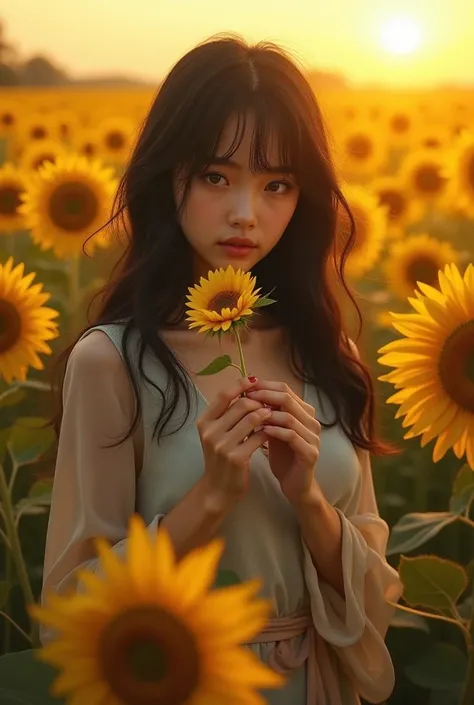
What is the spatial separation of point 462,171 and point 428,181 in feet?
1.50

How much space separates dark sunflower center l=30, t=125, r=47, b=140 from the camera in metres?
7.15

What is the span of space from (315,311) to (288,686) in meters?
0.54

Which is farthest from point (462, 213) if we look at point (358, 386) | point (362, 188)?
point (358, 386)

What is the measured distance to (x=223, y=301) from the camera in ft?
3.84

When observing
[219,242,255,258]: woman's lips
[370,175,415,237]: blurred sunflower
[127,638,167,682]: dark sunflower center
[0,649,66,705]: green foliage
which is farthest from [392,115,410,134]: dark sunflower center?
[127,638,167,682]: dark sunflower center

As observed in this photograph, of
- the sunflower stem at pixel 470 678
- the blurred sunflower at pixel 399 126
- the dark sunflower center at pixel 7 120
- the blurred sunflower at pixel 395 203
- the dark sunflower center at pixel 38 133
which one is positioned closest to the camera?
the sunflower stem at pixel 470 678

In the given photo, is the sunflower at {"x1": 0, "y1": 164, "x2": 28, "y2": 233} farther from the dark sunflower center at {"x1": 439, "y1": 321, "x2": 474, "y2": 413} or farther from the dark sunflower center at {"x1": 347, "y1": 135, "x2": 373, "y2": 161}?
the dark sunflower center at {"x1": 347, "y1": 135, "x2": 373, "y2": 161}

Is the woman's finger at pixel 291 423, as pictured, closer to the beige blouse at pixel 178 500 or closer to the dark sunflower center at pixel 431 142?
the beige blouse at pixel 178 500

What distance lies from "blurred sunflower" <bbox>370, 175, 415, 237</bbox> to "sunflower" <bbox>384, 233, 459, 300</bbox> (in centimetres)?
70

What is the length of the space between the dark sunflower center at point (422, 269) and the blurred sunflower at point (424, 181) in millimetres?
1098

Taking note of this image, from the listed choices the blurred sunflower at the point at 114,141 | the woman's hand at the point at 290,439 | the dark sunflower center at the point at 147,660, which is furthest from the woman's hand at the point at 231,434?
the blurred sunflower at the point at 114,141

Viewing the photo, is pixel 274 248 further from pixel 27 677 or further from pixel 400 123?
pixel 400 123

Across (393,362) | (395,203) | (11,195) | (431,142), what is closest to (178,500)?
(393,362)

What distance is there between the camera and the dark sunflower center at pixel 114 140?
670 cm
